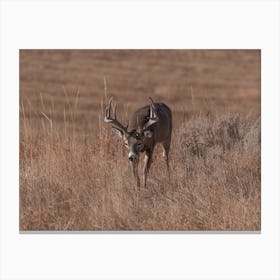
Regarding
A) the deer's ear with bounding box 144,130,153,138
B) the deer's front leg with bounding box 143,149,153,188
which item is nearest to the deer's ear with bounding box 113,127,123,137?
the deer's ear with bounding box 144,130,153,138

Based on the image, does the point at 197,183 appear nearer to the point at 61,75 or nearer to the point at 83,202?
the point at 83,202

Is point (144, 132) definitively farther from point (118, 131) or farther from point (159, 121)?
point (159, 121)

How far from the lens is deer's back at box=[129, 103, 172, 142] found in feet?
39.6

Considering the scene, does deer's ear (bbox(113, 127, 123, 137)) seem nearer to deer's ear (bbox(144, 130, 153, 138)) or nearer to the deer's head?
the deer's head

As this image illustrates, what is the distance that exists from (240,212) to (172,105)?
6197mm

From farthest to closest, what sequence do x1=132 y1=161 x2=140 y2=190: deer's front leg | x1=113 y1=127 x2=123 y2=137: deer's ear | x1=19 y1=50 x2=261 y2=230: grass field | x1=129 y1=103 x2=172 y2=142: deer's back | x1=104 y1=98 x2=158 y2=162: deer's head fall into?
x1=129 y1=103 x2=172 y2=142: deer's back
x1=113 y1=127 x2=123 y2=137: deer's ear
x1=104 y1=98 x2=158 y2=162: deer's head
x1=132 y1=161 x2=140 y2=190: deer's front leg
x1=19 y1=50 x2=261 y2=230: grass field

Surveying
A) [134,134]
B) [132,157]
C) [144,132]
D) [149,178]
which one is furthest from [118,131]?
[149,178]

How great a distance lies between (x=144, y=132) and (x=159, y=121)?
0.96 metres

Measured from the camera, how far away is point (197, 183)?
11.2 m

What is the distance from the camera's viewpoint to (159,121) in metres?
12.7

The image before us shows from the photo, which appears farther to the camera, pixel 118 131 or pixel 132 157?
pixel 118 131

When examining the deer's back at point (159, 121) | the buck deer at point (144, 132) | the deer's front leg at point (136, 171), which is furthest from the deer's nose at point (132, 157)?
the deer's back at point (159, 121)

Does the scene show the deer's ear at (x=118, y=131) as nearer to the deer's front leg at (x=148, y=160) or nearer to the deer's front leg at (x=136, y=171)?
the deer's front leg at (x=136, y=171)
